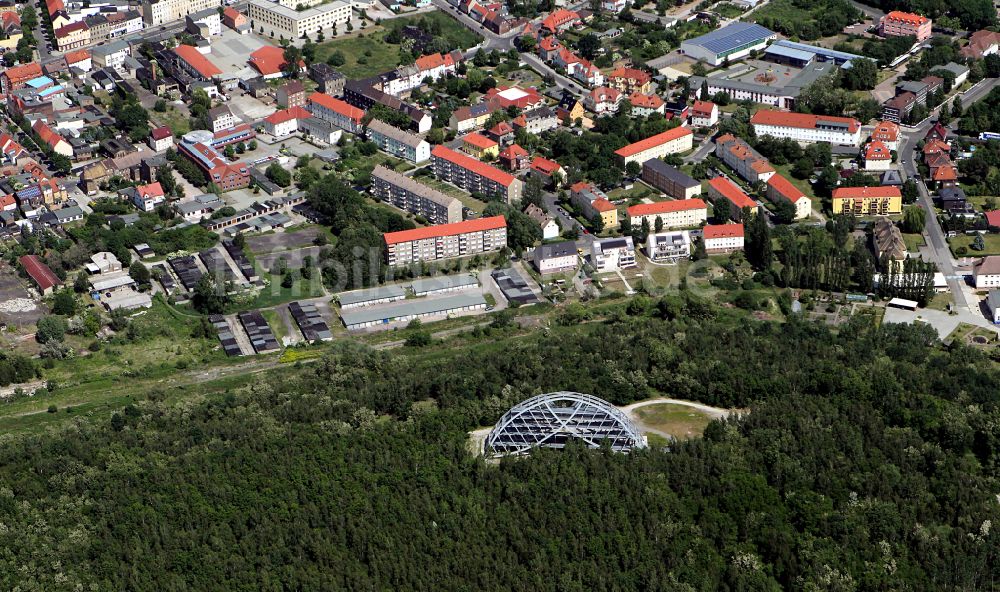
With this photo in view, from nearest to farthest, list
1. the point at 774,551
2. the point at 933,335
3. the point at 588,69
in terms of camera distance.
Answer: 1. the point at 774,551
2. the point at 933,335
3. the point at 588,69

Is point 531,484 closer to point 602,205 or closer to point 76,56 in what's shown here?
point 602,205

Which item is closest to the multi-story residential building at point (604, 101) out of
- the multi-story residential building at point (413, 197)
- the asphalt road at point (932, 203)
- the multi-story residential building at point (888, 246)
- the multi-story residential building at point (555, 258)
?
the multi-story residential building at point (413, 197)

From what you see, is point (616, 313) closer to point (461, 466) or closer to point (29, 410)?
point (461, 466)

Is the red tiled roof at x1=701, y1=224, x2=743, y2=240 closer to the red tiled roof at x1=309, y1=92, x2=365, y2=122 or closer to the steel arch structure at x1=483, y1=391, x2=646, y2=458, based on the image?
the steel arch structure at x1=483, y1=391, x2=646, y2=458

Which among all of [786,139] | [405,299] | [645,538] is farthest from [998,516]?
[786,139]

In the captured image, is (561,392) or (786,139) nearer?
(561,392)

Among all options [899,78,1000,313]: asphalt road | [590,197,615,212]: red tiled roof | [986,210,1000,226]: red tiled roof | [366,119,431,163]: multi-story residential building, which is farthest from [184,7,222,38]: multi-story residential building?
[986,210,1000,226]: red tiled roof
